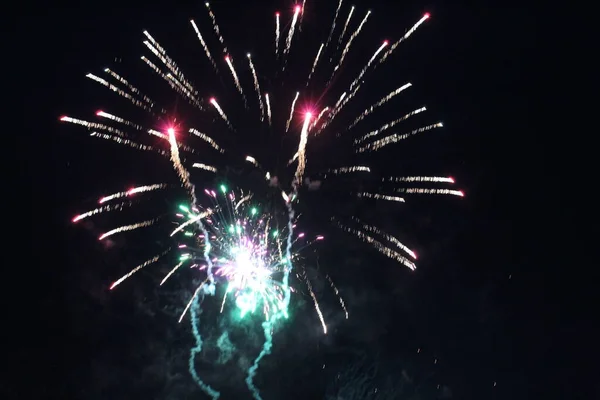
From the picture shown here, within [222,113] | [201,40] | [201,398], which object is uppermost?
[201,40]

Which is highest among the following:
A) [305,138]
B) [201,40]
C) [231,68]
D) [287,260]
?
[201,40]

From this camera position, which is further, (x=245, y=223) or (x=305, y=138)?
(x=245, y=223)

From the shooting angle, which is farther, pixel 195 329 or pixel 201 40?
pixel 195 329

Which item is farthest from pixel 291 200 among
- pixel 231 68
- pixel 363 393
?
pixel 363 393

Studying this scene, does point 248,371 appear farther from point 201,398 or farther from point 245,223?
point 245,223

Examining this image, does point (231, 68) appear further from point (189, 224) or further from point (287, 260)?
point (287, 260)

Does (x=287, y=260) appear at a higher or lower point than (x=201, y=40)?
lower

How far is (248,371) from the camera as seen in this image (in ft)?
66.5

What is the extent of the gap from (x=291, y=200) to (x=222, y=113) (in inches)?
105

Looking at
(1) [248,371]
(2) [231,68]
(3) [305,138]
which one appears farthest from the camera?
(1) [248,371]

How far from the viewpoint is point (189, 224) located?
13.1 metres

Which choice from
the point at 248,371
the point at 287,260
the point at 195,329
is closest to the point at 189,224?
the point at 287,260

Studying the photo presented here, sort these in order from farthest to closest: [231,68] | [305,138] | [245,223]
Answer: [245,223]
[231,68]
[305,138]

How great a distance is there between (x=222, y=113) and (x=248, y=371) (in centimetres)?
1177
